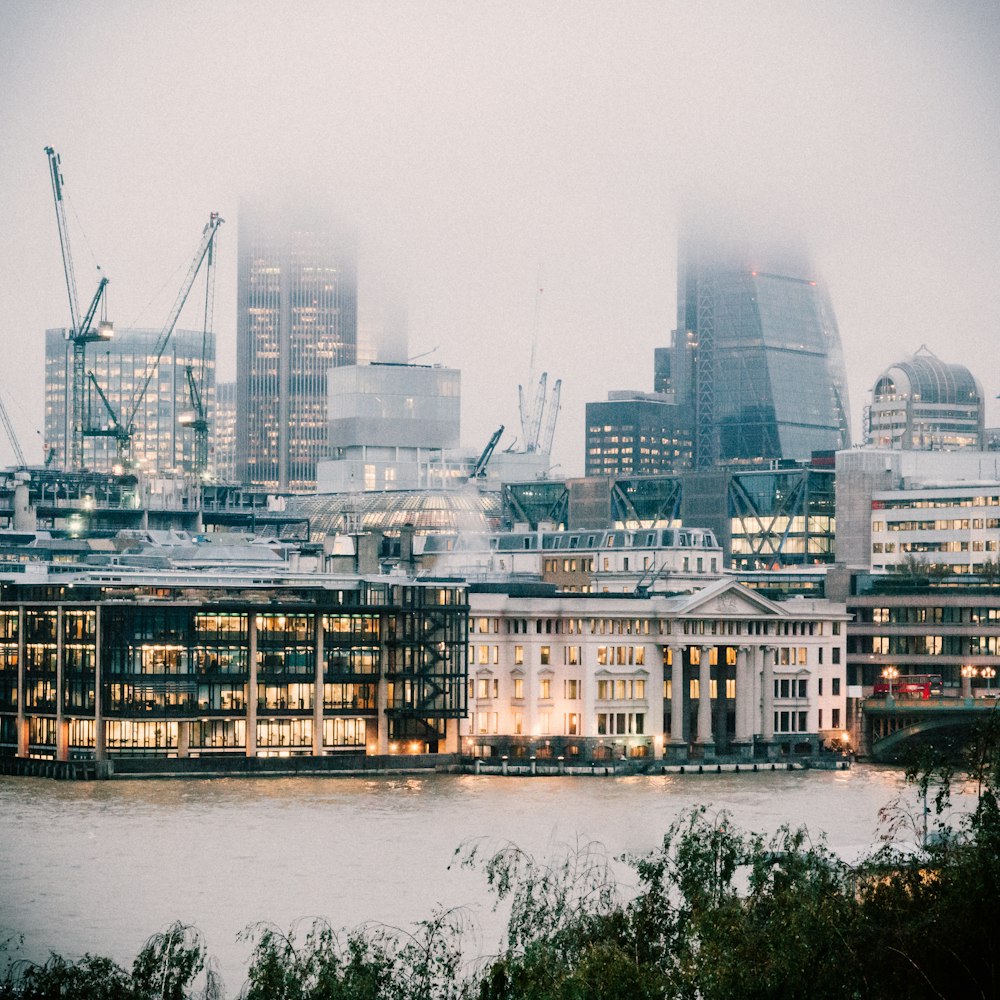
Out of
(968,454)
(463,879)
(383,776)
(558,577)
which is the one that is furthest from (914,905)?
(968,454)

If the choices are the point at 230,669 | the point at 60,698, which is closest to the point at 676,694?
the point at 230,669

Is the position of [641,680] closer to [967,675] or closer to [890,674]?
[890,674]

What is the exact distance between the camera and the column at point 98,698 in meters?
107

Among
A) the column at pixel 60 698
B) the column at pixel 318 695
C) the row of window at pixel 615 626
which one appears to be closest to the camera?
the column at pixel 60 698

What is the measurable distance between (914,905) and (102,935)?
29.4 meters

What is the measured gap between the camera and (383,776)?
348ft

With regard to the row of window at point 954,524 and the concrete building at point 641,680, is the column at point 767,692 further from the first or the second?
the row of window at point 954,524

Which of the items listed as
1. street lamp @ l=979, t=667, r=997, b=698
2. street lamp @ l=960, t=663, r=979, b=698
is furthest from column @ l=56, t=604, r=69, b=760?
street lamp @ l=979, t=667, r=997, b=698

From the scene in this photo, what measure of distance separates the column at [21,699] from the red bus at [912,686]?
44898 mm

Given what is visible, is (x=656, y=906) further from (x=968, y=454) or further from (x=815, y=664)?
(x=968, y=454)

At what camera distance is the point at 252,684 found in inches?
4326

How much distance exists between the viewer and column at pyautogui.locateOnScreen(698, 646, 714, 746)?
116 metres

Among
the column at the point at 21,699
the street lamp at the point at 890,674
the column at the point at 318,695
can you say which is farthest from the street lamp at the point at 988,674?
the column at the point at 21,699

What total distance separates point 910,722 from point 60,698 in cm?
4335
